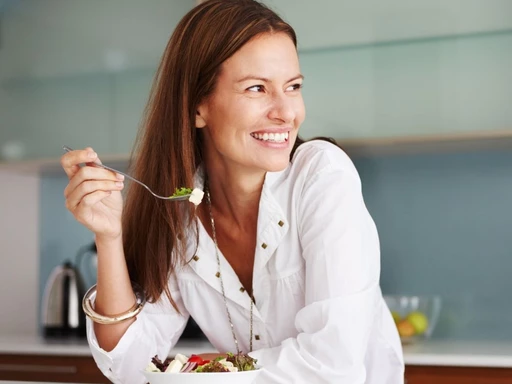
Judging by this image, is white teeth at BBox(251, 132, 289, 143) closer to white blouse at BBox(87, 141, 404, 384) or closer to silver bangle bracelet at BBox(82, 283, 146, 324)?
white blouse at BBox(87, 141, 404, 384)

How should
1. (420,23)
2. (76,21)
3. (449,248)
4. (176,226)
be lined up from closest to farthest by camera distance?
1. (176,226)
2. (420,23)
3. (449,248)
4. (76,21)

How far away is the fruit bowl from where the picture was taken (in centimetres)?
270

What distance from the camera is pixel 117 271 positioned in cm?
146

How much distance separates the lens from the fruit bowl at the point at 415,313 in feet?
8.86

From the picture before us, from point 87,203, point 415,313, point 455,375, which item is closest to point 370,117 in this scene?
point 415,313

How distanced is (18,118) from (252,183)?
6.89ft

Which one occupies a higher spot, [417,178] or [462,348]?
[417,178]

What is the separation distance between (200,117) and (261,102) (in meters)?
0.16

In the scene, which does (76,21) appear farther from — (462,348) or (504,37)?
(462,348)

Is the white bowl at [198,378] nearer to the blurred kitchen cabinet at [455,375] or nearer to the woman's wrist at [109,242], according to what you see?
the woman's wrist at [109,242]

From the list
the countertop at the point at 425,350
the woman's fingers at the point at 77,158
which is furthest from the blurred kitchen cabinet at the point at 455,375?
the woman's fingers at the point at 77,158

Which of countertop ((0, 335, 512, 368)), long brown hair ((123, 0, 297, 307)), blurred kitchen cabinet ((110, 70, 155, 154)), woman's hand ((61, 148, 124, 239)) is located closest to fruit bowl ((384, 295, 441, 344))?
countertop ((0, 335, 512, 368))

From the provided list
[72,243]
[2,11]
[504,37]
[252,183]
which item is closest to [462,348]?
[504,37]

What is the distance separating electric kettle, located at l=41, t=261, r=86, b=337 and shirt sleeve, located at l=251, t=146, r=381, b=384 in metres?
1.91
